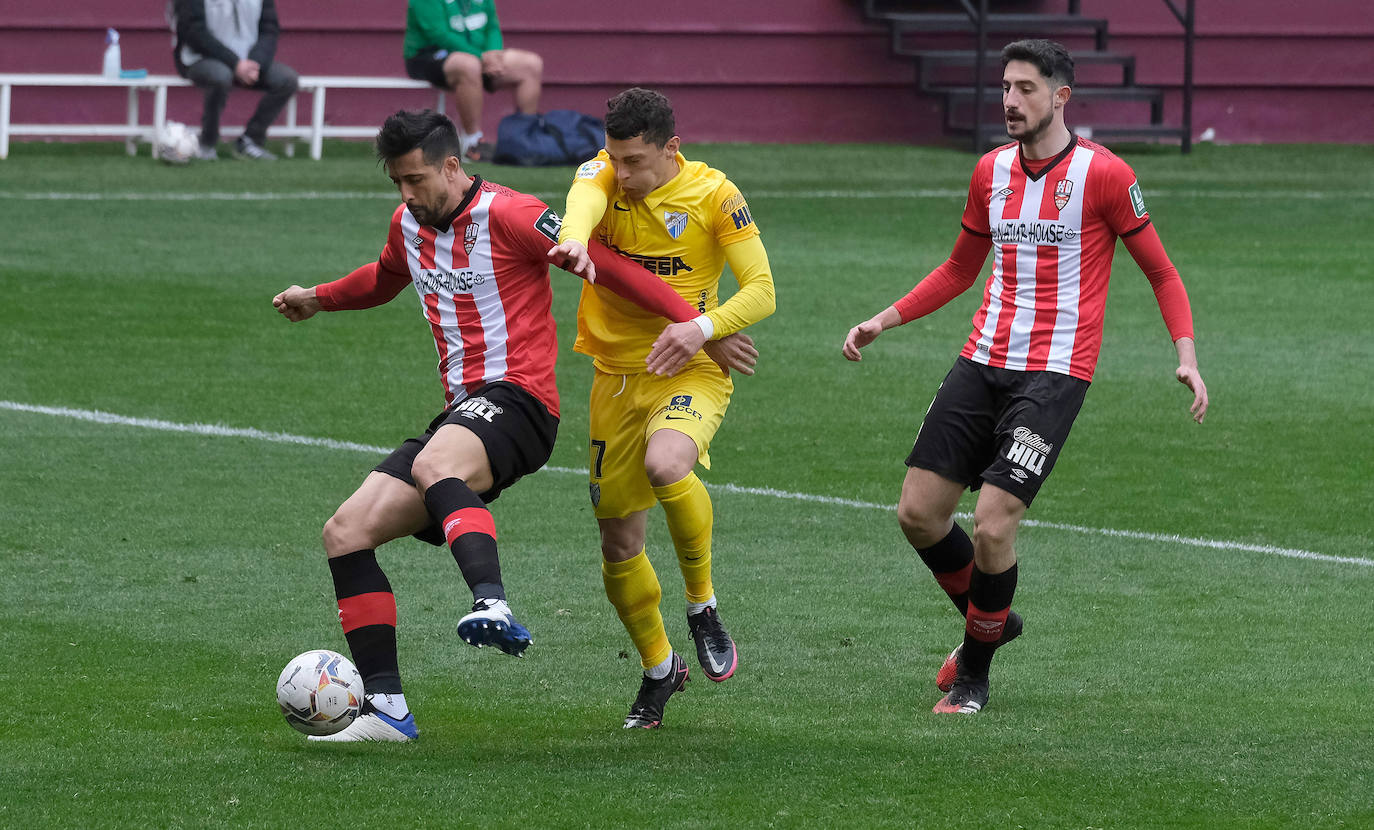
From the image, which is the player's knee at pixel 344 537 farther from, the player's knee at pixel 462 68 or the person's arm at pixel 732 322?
the player's knee at pixel 462 68

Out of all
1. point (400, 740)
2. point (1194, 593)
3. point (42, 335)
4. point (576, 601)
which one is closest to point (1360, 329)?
point (1194, 593)

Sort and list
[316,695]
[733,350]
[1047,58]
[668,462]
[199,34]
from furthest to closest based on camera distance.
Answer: [199,34], [1047,58], [733,350], [668,462], [316,695]

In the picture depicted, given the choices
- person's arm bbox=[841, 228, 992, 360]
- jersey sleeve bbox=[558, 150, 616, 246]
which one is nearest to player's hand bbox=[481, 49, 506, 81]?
person's arm bbox=[841, 228, 992, 360]

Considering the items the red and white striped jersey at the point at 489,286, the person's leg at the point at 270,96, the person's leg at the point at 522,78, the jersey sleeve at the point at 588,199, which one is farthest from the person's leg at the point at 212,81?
the red and white striped jersey at the point at 489,286

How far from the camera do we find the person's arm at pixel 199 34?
670 inches

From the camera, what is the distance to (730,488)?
366 inches

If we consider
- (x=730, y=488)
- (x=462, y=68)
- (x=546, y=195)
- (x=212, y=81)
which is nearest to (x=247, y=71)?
(x=212, y=81)

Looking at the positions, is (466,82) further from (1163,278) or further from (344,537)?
(344,537)

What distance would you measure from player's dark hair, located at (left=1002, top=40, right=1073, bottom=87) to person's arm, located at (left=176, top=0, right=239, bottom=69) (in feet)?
40.0

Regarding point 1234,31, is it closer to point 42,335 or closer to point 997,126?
point 997,126

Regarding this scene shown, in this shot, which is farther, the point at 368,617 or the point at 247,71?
the point at 247,71

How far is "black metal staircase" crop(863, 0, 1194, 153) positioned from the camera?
19.8 metres

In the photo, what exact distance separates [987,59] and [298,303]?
1484 centimetres

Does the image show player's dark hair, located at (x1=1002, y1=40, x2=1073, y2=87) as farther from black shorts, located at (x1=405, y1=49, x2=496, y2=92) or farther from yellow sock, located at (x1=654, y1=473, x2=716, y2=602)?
black shorts, located at (x1=405, y1=49, x2=496, y2=92)
